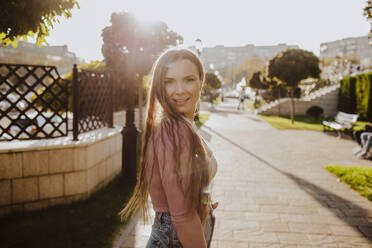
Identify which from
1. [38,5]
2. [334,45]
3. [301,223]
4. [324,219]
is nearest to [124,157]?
[38,5]

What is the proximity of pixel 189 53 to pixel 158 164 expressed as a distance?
2.10 ft

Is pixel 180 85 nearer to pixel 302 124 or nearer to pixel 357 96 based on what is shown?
pixel 302 124

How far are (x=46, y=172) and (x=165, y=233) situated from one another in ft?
10.7

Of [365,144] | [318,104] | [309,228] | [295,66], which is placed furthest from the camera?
[318,104]

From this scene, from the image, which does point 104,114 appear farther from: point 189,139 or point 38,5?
point 189,139

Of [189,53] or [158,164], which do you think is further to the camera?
[189,53]

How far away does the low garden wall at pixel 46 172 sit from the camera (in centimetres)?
378

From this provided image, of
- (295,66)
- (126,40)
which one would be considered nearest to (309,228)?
(126,40)

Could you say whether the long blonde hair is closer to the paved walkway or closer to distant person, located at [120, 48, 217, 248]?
distant person, located at [120, 48, 217, 248]

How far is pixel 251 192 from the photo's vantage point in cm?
518

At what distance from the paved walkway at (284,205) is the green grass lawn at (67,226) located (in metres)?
0.36

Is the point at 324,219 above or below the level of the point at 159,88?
below

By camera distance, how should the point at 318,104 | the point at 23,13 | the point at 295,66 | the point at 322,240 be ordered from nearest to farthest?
the point at 23,13 → the point at 322,240 → the point at 295,66 → the point at 318,104

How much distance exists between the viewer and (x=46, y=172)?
402 centimetres
